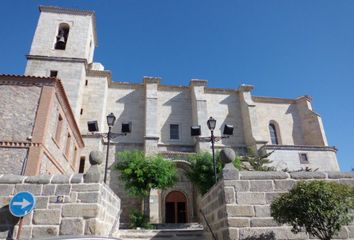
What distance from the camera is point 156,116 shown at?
21453 millimetres

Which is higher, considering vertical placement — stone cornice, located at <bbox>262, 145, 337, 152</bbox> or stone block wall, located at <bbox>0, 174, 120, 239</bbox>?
stone cornice, located at <bbox>262, 145, 337, 152</bbox>

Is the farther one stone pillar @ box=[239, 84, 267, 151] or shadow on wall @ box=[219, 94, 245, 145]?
shadow on wall @ box=[219, 94, 245, 145]

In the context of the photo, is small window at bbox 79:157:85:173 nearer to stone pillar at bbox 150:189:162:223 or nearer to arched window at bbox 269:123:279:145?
stone pillar at bbox 150:189:162:223

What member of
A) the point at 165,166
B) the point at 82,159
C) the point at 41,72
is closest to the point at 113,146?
the point at 82,159

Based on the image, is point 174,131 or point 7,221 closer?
point 7,221

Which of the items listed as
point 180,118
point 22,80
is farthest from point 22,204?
point 180,118

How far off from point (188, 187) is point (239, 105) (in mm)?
9860

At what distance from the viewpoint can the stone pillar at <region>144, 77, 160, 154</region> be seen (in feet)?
65.5

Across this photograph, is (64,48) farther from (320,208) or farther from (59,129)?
(320,208)

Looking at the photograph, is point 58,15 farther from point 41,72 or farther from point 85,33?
point 41,72

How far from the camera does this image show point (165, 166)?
15.7 meters

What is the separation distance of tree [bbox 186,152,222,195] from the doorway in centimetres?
415

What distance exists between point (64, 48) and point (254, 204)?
22.1 meters

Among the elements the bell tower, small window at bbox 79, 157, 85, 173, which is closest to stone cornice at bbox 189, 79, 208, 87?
the bell tower
